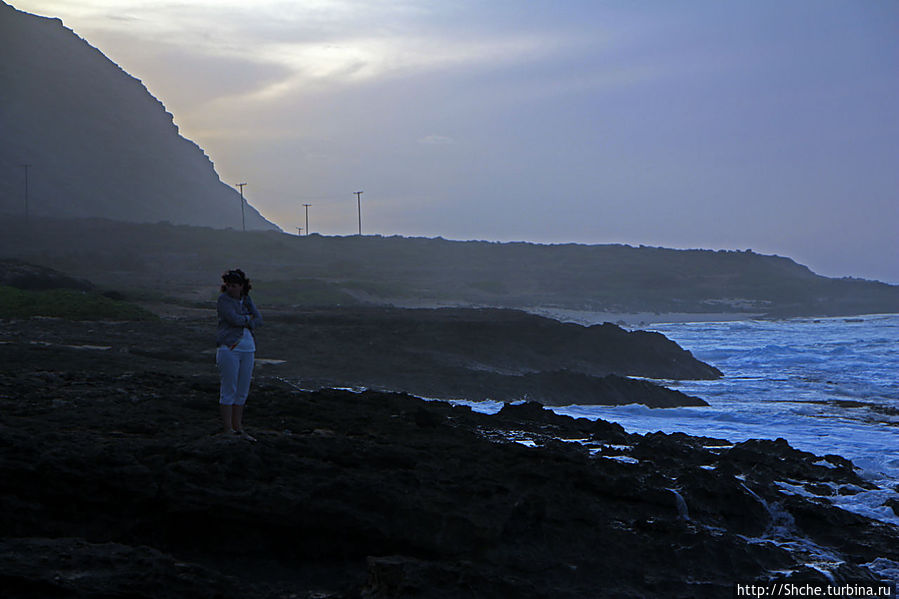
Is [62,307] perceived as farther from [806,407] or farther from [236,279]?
[806,407]

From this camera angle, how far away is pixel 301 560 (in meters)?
6.86

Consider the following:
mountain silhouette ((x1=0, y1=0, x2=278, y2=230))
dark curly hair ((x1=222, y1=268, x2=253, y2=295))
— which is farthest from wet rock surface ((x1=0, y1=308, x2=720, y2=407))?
mountain silhouette ((x1=0, y1=0, x2=278, y2=230))

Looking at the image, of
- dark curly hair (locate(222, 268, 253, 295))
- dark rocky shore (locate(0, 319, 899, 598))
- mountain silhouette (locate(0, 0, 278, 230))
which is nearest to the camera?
dark rocky shore (locate(0, 319, 899, 598))

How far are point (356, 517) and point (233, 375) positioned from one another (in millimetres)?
1874

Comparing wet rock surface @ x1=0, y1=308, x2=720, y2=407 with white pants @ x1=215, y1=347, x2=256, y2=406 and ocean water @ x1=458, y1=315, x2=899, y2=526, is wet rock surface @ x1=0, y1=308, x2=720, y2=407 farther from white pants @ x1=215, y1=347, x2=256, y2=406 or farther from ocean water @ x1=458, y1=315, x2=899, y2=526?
white pants @ x1=215, y1=347, x2=256, y2=406

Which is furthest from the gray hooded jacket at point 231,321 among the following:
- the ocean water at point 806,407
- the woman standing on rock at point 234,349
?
the ocean water at point 806,407

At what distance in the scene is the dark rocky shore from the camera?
6.14 meters

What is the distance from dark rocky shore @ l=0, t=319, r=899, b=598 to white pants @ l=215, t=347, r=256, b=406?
1.34ft

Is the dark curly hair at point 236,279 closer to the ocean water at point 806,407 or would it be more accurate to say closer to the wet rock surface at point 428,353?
the ocean water at point 806,407

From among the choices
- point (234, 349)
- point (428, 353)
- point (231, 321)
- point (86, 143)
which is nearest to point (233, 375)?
point (234, 349)

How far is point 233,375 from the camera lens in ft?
26.5

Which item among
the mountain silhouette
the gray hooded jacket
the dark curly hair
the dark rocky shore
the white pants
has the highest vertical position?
the mountain silhouette

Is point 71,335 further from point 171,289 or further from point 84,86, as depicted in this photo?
point 84,86

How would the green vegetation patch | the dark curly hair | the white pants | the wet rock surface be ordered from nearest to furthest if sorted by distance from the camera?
the white pants, the dark curly hair, the wet rock surface, the green vegetation patch
